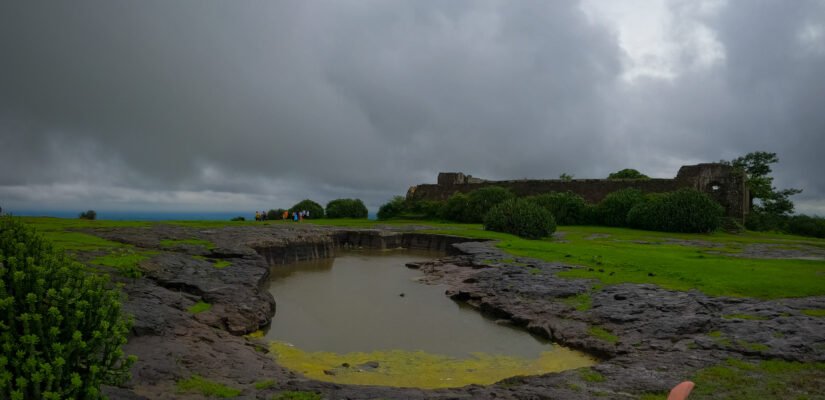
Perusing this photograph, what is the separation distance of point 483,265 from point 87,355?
13382mm

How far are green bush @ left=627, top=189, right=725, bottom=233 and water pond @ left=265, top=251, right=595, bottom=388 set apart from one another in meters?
24.2

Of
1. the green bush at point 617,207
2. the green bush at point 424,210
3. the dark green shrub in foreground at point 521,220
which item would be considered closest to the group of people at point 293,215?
the green bush at point 424,210

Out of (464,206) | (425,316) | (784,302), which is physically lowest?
(425,316)

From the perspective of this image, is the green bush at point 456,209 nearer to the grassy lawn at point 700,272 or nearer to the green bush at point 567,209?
the green bush at point 567,209

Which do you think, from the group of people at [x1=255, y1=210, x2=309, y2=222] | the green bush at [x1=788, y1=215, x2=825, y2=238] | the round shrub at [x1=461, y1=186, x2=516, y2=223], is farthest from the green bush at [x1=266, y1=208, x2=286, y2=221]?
the green bush at [x1=788, y1=215, x2=825, y2=238]

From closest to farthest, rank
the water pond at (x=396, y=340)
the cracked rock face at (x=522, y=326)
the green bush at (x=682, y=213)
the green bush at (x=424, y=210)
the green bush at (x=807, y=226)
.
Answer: the cracked rock face at (x=522, y=326)
the water pond at (x=396, y=340)
the green bush at (x=682, y=213)
the green bush at (x=807, y=226)
the green bush at (x=424, y=210)

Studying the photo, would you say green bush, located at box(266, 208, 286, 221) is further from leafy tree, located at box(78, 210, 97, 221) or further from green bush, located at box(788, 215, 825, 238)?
green bush, located at box(788, 215, 825, 238)

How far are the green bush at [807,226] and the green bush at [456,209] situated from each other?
28.5m

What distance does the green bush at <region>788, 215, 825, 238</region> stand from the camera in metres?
39.7

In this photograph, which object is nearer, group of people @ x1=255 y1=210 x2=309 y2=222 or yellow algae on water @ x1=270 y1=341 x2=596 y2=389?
yellow algae on water @ x1=270 y1=341 x2=596 y2=389

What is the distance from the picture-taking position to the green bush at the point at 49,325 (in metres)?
3.37

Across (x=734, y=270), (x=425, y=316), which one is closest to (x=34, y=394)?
(x=425, y=316)

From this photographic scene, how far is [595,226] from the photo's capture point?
122 ft

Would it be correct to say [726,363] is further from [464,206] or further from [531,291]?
[464,206]
